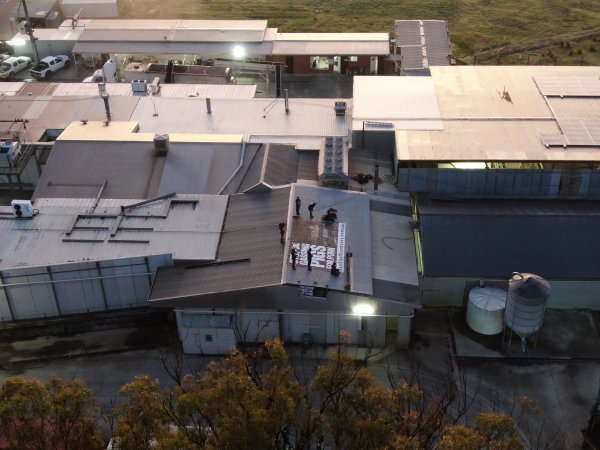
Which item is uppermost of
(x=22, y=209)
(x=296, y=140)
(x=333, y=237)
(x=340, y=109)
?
(x=22, y=209)

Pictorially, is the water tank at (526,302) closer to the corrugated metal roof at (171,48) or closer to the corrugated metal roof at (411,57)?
the corrugated metal roof at (411,57)

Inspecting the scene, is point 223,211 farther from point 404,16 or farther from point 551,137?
point 404,16

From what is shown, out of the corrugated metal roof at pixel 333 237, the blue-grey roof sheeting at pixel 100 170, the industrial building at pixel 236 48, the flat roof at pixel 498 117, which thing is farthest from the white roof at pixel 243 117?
the industrial building at pixel 236 48

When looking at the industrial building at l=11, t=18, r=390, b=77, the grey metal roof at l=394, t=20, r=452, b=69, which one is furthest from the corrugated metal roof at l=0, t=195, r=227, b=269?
the grey metal roof at l=394, t=20, r=452, b=69

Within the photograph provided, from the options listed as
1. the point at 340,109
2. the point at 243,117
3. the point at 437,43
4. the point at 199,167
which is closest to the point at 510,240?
the point at 340,109

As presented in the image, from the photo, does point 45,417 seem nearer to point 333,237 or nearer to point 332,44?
point 333,237

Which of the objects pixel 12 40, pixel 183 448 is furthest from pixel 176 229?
pixel 12 40

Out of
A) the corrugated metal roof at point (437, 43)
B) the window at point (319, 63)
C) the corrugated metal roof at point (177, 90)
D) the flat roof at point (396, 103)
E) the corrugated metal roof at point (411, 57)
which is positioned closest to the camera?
the flat roof at point (396, 103)
